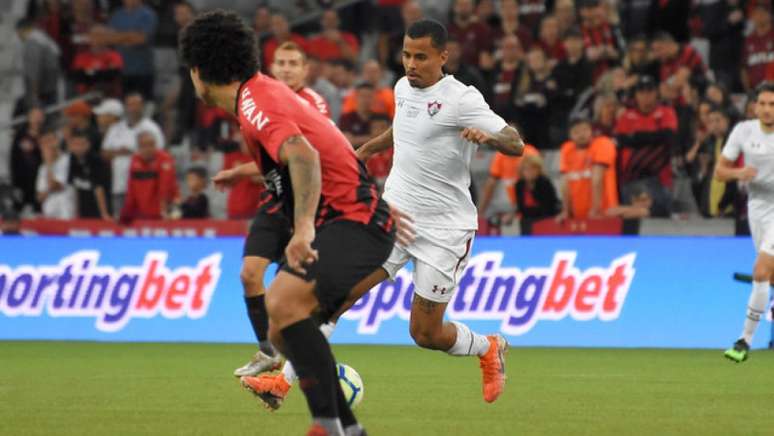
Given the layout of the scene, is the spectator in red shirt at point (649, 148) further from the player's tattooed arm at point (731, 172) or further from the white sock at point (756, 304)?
the white sock at point (756, 304)

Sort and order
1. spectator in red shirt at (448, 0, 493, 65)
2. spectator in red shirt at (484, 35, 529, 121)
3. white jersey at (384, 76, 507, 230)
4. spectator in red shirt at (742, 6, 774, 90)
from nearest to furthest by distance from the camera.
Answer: white jersey at (384, 76, 507, 230) < spectator in red shirt at (742, 6, 774, 90) < spectator in red shirt at (484, 35, 529, 121) < spectator in red shirt at (448, 0, 493, 65)

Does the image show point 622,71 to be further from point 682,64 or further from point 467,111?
point 467,111

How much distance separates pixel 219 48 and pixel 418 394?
4.11 m

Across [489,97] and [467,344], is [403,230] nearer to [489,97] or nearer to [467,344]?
[467,344]

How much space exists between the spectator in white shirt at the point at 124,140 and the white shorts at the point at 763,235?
8360 millimetres

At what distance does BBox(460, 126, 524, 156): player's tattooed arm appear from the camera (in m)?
8.14

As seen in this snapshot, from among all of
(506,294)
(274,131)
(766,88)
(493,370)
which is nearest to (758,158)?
(766,88)

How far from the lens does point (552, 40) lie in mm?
18781

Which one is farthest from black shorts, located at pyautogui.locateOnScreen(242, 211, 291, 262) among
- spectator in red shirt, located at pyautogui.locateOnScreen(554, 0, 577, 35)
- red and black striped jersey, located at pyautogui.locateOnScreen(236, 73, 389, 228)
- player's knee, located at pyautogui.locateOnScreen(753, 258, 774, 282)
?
spectator in red shirt, located at pyautogui.locateOnScreen(554, 0, 577, 35)

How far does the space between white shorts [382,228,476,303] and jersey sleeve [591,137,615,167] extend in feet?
25.5

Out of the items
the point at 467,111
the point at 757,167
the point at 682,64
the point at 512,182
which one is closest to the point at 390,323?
the point at 512,182

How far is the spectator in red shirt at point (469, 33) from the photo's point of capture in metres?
19.3

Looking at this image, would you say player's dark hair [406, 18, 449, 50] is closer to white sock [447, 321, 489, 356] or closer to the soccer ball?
white sock [447, 321, 489, 356]

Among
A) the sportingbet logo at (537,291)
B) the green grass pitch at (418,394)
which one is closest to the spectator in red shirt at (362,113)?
the sportingbet logo at (537,291)
